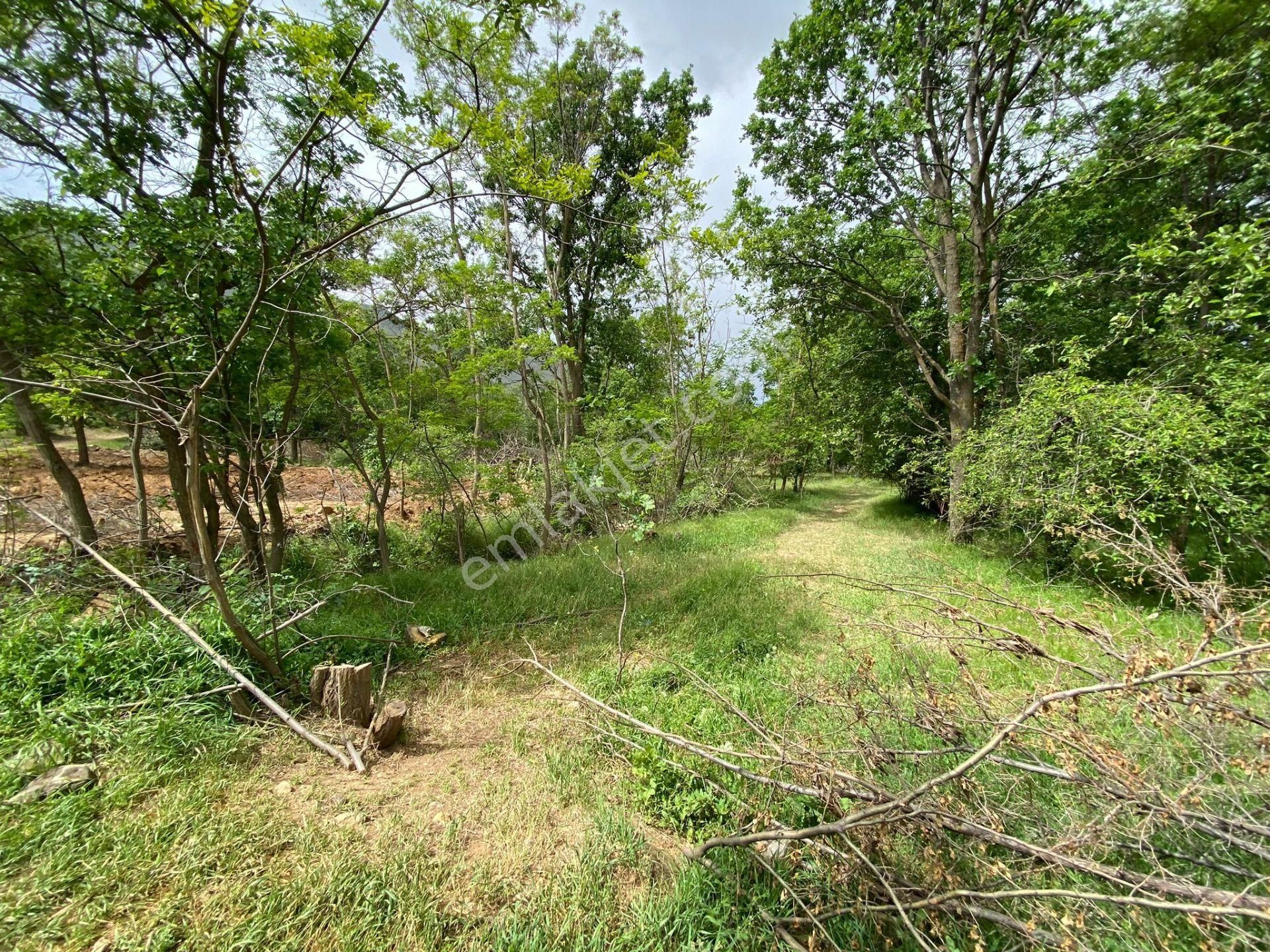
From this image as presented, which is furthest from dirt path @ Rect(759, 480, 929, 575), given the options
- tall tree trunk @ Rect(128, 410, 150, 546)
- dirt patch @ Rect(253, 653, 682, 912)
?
tall tree trunk @ Rect(128, 410, 150, 546)

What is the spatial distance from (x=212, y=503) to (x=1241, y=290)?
9904 mm

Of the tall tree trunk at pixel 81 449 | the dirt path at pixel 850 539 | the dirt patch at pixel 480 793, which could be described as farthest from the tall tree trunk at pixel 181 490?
the tall tree trunk at pixel 81 449

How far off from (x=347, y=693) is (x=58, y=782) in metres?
1.13

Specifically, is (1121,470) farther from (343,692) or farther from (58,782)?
(58,782)

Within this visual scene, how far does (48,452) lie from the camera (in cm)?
396

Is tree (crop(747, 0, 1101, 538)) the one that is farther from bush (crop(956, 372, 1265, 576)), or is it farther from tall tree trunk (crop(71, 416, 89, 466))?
tall tree trunk (crop(71, 416, 89, 466))

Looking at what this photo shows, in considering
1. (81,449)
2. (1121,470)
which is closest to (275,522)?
(1121,470)

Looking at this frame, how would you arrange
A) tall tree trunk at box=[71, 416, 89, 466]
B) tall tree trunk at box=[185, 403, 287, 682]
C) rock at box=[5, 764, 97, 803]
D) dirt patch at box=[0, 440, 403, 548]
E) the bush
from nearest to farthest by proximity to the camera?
rock at box=[5, 764, 97, 803], tall tree trunk at box=[185, 403, 287, 682], the bush, dirt patch at box=[0, 440, 403, 548], tall tree trunk at box=[71, 416, 89, 466]

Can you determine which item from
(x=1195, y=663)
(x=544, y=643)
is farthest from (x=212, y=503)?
A: (x=1195, y=663)

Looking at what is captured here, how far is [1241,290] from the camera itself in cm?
365

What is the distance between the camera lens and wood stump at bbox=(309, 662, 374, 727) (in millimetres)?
2676

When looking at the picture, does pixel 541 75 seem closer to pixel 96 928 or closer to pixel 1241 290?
pixel 1241 290

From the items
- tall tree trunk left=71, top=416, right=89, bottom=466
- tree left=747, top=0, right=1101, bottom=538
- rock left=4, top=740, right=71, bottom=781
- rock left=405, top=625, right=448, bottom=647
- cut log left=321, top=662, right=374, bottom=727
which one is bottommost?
rock left=405, top=625, right=448, bottom=647

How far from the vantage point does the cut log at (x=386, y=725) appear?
2.52m
